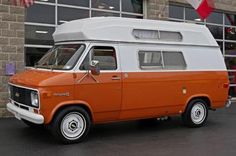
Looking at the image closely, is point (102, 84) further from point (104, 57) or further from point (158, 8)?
point (158, 8)

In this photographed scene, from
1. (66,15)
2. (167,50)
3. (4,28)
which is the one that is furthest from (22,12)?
(167,50)

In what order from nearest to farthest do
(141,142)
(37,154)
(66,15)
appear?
(37,154) → (141,142) → (66,15)

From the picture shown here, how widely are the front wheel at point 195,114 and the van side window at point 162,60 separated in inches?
39.7

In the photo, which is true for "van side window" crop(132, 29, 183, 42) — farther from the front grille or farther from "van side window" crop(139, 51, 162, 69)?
the front grille

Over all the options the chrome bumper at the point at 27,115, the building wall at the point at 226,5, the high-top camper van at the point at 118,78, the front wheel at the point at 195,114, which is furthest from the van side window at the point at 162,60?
the building wall at the point at 226,5

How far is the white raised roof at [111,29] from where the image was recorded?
8984mm

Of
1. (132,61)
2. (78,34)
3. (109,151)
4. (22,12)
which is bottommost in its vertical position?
(109,151)

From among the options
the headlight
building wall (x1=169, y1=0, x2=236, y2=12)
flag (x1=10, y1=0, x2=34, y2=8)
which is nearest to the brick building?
flag (x1=10, y1=0, x2=34, y2=8)

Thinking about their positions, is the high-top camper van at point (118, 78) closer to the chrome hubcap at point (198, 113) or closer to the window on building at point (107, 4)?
the chrome hubcap at point (198, 113)

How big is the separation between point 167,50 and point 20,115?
3.84 metres

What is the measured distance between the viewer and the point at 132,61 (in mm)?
9438

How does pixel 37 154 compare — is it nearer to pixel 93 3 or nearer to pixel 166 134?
pixel 166 134

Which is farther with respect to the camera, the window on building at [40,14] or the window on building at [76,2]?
the window on building at [76,2]

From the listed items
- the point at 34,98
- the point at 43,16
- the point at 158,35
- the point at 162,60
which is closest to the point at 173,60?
the point at 162,60
